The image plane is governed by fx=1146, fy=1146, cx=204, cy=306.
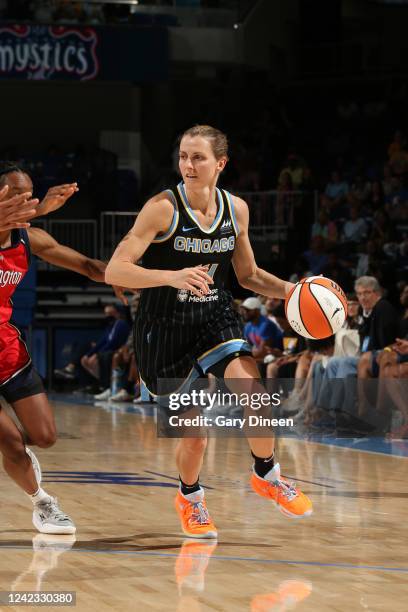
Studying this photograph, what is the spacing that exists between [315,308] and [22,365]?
1639 mm

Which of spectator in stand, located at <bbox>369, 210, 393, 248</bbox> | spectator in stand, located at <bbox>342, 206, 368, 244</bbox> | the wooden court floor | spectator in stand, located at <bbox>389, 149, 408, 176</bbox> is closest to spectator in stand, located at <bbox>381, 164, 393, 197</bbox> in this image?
spectator in stand, located at <bbox>389, 149, 408, 176</bbox>

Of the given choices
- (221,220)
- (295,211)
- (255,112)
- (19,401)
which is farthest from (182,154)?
(255,112)

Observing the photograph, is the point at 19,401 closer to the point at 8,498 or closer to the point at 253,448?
the point at 253,448

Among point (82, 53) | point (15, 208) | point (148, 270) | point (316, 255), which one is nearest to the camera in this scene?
point (15, 208)

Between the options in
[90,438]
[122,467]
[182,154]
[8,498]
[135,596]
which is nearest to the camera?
[135,596]

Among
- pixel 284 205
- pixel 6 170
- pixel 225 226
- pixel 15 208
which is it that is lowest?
pixel 284 205

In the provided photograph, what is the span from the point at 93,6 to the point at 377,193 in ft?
23.7

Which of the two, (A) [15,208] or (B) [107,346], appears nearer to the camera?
(A) [15,208]

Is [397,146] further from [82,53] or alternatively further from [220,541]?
[220,541]

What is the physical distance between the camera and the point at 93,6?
21297mm

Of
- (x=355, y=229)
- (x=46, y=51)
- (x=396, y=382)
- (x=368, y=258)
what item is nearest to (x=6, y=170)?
(x=396, y=382)

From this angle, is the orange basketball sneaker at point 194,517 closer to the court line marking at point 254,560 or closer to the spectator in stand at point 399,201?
the court line marking at point 254,560

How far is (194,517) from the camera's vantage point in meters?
6.35

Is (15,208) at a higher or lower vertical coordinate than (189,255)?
higher
